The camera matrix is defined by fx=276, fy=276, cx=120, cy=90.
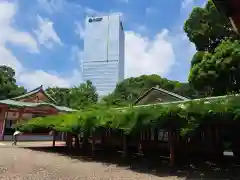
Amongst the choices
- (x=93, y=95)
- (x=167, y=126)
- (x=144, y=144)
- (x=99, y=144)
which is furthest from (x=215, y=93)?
(x=93, y=95)

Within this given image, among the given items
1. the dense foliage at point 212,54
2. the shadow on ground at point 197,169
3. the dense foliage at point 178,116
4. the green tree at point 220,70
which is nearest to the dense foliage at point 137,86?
the dense foliage at point 212,54

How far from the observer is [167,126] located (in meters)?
12.3

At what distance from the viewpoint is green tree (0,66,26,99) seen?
46562 millimetres

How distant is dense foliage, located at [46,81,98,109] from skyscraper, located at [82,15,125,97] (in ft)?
72.7

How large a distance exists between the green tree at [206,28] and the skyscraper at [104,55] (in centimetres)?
5180

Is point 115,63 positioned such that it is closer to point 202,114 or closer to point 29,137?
point 29,137

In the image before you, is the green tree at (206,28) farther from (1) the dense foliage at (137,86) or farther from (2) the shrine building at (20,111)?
(1) the dense foliage at (137,86)

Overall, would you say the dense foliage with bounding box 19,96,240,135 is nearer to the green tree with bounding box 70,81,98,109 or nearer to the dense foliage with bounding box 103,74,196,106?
the dense foliage with bounding box 103,74,196,106

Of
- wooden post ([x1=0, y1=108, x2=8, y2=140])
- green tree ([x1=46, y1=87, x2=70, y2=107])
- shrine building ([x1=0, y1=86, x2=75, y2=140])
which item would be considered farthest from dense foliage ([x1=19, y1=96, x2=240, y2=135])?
green tree ([x1=46, y1=87, x2=70, y2=107])

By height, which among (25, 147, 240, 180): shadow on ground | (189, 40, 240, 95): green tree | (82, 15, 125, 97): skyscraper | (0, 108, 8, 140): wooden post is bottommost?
(25, 147, 240, 180): shadow on ground

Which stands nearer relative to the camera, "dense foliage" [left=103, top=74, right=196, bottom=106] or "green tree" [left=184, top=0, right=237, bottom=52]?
"green tree" [left=184, top=0, right=237, bottom=52]

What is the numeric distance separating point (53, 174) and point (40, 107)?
26.6 meters

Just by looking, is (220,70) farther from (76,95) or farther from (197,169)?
(76,95)

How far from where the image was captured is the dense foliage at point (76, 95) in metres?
50.8
